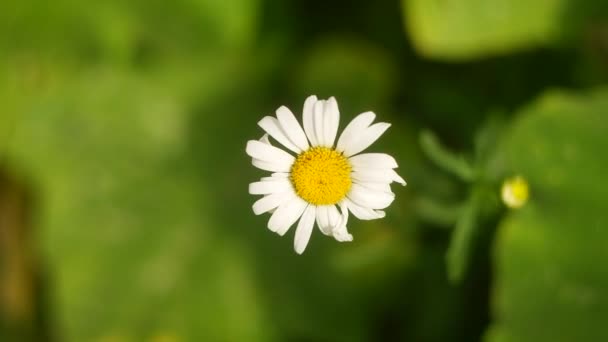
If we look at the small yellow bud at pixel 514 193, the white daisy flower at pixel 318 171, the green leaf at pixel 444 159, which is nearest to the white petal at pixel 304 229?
the white daisy flower at pixel 318 171

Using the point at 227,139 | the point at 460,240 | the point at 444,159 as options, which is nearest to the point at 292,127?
the point at 444,159

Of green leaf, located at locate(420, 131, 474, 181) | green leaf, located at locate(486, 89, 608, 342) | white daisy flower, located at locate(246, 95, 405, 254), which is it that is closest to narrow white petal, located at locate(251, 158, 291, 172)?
white daisy flower, located at locate(246, 95, 405, 254)

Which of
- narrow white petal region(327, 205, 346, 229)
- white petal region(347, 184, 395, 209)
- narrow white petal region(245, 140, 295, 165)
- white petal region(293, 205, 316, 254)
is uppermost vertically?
narrow white petal region(245, 140, 295, 165)

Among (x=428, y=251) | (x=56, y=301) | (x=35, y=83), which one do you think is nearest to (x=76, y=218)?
(x=56, y=301)

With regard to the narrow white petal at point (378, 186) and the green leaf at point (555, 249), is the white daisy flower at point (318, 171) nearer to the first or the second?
the narrow white petal at point (378, 186)

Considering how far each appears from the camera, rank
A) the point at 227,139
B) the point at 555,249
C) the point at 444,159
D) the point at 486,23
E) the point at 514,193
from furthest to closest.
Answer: the point at 227,139
the point at 486,23
the point at 555,249
the point at 514,193
the point at 444,159

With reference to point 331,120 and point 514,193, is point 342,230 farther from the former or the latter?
point 514,193

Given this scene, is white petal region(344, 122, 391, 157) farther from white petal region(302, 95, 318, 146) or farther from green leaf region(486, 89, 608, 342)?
green leaf region(486, 89, 608, 342)
